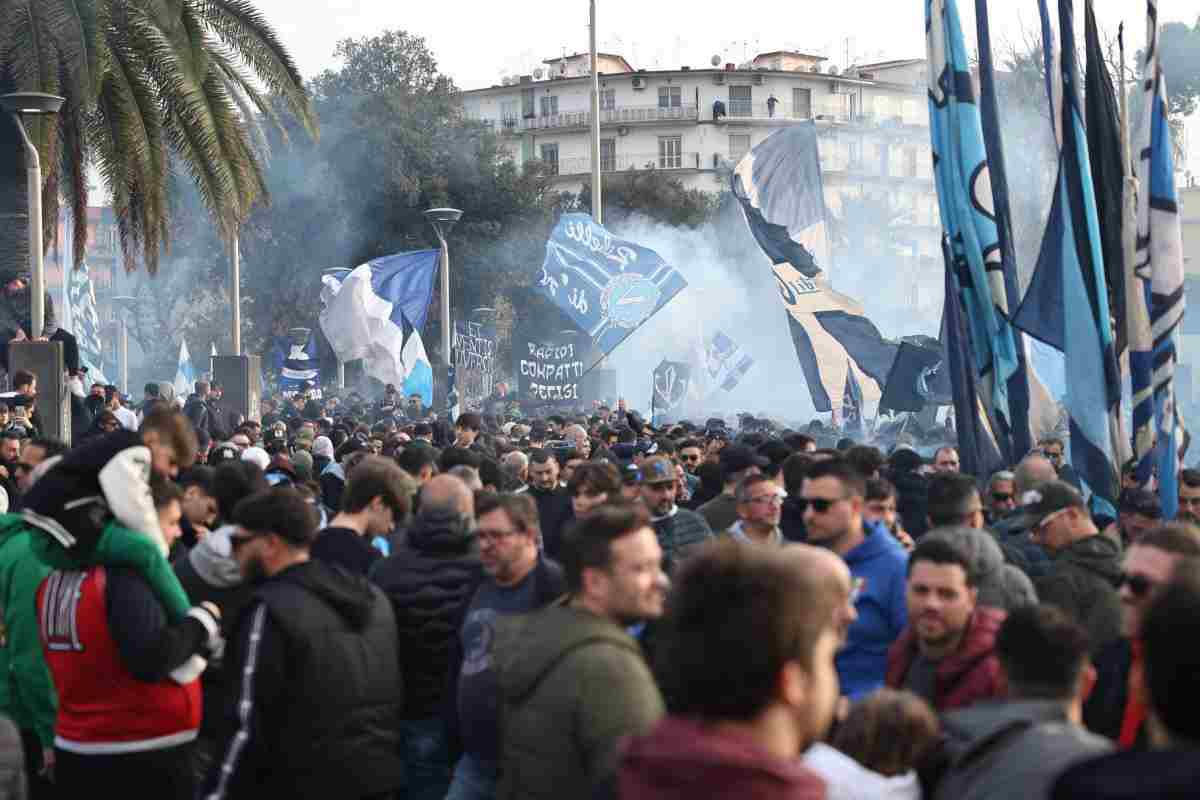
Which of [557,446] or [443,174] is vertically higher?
[443,174]

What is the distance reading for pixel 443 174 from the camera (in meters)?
50.6

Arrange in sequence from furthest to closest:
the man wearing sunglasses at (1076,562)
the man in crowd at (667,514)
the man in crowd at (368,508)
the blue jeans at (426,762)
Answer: the man in crowd at (667,514) → the man in crowd at (368,508) → the blue jeans at (426,762) → the man wearing sunglasses at (1076,562)

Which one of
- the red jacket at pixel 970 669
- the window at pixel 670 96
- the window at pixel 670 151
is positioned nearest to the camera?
the red jacket at pixel 970 669

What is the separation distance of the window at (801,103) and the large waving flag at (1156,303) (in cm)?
8748

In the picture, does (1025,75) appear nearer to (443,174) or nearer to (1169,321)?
(443,174)

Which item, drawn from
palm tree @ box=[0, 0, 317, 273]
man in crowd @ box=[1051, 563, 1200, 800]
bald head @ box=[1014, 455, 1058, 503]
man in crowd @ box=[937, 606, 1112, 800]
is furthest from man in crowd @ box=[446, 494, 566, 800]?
palm tree @ box=[0, 0, 317, 273]

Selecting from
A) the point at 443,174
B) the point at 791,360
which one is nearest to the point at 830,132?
the point at 791,360

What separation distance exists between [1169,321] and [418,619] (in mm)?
6646

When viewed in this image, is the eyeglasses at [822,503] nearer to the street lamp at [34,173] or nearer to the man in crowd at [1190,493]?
the man in crowd at [1190,493]

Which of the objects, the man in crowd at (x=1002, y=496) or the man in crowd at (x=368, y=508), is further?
the man in crowd at (x=1002, y=496)

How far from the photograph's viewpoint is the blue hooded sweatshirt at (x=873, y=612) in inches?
218

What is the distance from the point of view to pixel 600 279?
2266cm

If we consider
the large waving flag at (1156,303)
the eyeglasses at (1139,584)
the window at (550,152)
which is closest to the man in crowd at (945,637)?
the eyeglasses at (1139,584)

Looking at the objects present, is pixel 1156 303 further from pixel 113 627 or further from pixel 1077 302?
pixel 113 627
